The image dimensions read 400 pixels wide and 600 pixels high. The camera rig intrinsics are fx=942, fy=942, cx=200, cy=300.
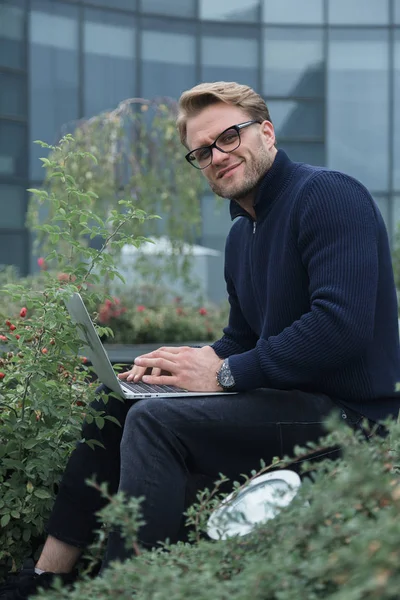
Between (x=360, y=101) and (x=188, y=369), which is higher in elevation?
(x=360, y=101)

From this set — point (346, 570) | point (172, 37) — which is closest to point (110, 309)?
point (172, 37)

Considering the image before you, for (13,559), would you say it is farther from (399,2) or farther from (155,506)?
(399,2)

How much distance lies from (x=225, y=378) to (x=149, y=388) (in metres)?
0.22

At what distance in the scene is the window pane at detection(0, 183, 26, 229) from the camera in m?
12.9

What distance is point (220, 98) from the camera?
98.2 inches

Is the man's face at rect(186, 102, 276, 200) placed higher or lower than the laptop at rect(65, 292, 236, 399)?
higher

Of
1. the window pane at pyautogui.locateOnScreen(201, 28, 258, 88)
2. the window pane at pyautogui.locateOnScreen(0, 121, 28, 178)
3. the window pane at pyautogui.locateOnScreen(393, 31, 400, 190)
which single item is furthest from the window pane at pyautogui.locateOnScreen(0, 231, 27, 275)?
the window pane at pyautogui.locateOnScreen(393, 31, 400, 190)

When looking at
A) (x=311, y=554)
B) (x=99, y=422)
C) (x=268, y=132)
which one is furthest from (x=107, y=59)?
(x=311, y=554)

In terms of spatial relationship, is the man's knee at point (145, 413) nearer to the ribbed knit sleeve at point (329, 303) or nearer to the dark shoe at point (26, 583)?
the ribbed knit sleeve at point (329, 303)

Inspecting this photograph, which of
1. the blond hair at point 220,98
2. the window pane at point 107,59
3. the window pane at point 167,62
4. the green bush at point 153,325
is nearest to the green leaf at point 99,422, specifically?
the blond hair at point 220,98

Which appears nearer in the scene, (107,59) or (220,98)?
(220,98)

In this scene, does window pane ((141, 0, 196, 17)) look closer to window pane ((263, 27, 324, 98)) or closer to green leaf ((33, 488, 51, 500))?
window pane ((263, 27, 324, 98))

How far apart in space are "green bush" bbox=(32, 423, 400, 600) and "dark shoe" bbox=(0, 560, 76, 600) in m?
0.67

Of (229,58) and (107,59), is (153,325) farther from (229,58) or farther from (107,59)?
(229,58)
